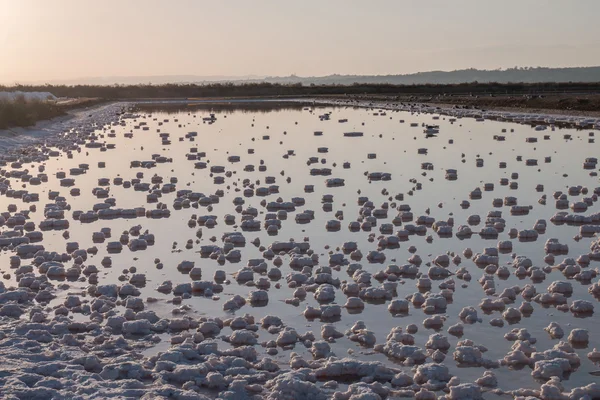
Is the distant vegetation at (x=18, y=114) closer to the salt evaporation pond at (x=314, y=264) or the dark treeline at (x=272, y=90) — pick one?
the salt evaporation pond at (x=314, y=264)

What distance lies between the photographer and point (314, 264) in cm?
1727

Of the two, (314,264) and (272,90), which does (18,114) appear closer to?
(314,264)

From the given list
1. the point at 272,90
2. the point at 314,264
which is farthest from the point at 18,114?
the point at 272,90

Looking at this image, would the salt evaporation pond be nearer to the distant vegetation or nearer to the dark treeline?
the distant vegetation

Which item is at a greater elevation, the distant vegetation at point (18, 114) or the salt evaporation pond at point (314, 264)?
the distant vegetation at point (18, 114)

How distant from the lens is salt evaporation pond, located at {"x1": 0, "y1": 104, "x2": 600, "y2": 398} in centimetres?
1133

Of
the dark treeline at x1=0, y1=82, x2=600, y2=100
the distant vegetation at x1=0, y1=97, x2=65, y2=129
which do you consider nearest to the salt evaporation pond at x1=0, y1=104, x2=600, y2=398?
the distant vegetation at x1=0, y1=97, x2=65, y2=129

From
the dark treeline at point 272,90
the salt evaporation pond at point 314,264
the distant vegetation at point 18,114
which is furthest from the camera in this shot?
the dark treeline at point 272,90

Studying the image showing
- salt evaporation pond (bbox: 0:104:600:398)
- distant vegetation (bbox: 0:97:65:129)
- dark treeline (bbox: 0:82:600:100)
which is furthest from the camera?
dark treeline (bbox: 0:82:600:100)

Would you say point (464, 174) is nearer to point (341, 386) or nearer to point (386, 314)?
point (386, 314)

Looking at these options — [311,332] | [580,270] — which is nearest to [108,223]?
[311,332]

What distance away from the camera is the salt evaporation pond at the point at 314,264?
11328 millimetres

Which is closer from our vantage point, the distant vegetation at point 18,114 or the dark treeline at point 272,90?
the distant vegetation at point 18,114

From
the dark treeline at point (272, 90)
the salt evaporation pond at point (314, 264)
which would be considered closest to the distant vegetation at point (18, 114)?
the salt evaporation pond at point (314, 264)
